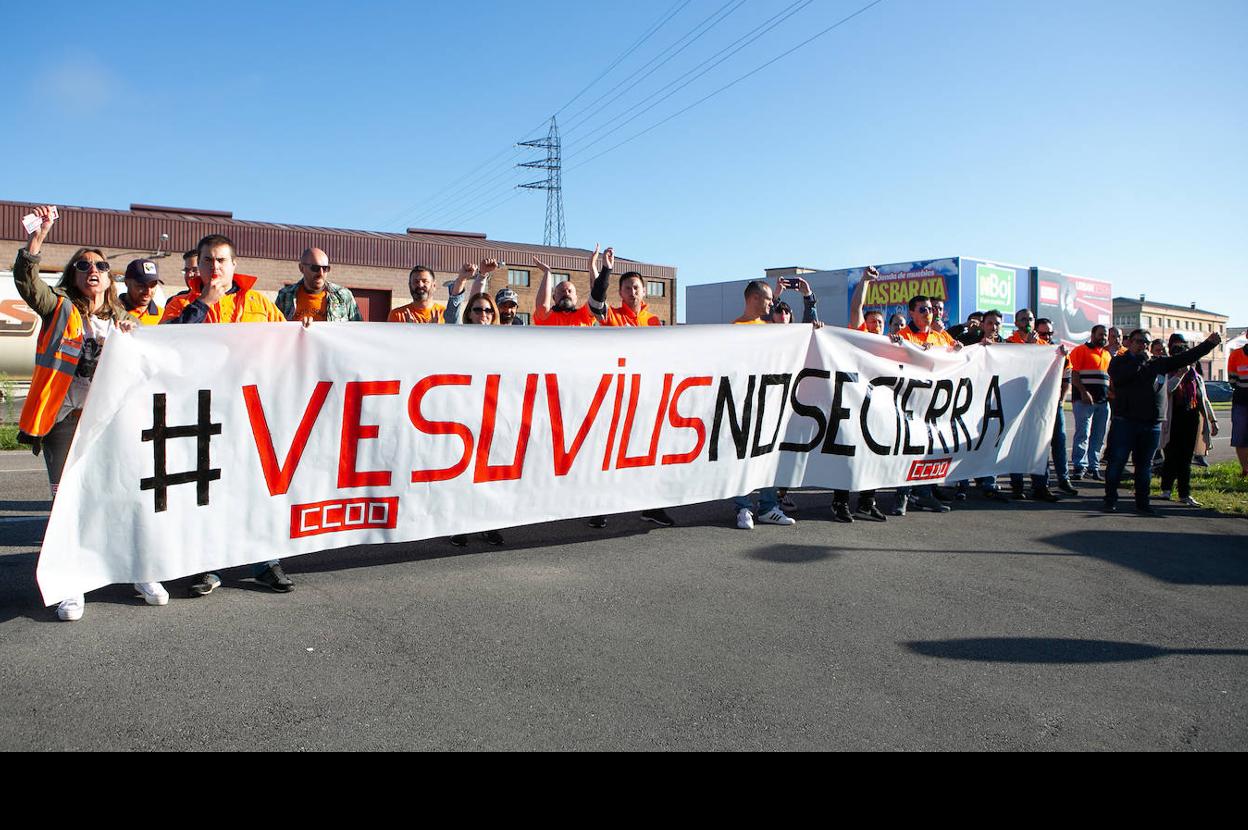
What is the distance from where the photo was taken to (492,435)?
5297mm

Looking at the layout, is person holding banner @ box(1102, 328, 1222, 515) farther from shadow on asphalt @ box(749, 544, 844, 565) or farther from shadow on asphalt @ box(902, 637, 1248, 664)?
shadow on asphalt @ box(902, 637, 1248, 664)

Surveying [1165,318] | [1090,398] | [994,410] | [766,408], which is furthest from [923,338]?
[1165,318]

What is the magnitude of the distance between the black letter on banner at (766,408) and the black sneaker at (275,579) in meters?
3.48

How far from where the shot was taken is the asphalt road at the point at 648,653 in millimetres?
3012

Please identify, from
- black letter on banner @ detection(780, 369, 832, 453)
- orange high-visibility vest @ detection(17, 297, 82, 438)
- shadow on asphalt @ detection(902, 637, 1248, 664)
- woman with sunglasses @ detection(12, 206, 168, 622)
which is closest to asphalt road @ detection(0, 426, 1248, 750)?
shadow on asphalt @ detection(902, 637, 1248, 664)

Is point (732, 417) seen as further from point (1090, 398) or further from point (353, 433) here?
point (1090, 398)

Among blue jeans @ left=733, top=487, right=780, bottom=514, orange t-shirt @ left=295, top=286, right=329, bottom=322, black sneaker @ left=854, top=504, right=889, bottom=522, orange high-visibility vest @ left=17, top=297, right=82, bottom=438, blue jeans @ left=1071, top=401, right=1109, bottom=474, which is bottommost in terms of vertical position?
black sneaker @ left=854, top=504, right=889, bottom=522

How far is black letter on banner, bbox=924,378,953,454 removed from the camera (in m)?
7.64

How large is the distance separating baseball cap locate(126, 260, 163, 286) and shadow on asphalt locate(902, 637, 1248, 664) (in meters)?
4.71

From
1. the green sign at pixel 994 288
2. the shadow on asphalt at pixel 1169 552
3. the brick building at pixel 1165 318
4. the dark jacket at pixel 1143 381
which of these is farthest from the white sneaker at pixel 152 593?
the brick building at pixel 1165 318

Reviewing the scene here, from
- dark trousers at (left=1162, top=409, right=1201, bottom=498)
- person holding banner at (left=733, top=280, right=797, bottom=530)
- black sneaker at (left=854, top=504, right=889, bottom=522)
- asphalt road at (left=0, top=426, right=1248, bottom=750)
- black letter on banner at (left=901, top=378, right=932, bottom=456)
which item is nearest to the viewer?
asphalt road at (left=0, top=426, right=1248, bottom=750)

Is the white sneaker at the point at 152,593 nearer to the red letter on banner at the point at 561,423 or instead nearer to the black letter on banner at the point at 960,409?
the red letter on banner at the point at 561,423

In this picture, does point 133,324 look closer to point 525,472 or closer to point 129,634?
point 129,634
